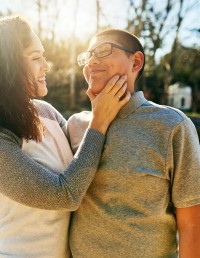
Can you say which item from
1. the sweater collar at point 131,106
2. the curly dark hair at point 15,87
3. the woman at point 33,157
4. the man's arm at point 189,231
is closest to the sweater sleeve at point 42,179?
the woman at point 33,157

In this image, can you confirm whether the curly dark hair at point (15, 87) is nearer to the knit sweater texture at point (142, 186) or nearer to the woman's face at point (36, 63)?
the woman's face at point (36, 63)

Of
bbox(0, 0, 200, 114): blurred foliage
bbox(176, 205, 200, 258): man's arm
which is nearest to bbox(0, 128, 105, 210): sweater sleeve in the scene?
bbox(176, 205, 200, 258): man's arm

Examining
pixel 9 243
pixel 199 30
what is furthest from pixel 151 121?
pixel 199 30

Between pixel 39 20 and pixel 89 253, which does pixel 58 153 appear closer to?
pixel 89 253

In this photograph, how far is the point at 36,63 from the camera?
2.14 m

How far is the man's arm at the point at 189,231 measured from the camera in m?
1.83

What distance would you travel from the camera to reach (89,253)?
1.95 metres

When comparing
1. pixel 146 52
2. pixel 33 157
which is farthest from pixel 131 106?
pixel 146 52

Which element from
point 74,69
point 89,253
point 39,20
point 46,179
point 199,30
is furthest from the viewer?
point 74,69

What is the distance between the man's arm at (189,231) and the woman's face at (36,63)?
113cm

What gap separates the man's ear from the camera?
2.19m

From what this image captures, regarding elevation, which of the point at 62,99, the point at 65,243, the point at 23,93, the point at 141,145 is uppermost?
the point at 23,93

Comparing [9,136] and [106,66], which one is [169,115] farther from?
[9,136]

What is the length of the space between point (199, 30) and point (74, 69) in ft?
26.5
